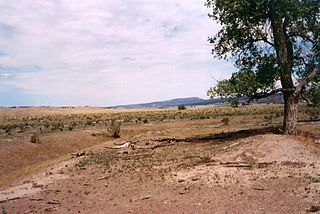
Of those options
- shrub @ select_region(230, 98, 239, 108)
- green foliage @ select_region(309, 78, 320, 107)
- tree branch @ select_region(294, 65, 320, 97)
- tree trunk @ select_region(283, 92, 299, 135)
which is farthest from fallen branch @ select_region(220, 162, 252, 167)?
green foliage @ select_region(309, 78, 320, 107)

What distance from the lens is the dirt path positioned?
12477 millimetres

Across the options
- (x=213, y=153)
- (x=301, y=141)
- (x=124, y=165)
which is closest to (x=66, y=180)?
(x=124, y=165)

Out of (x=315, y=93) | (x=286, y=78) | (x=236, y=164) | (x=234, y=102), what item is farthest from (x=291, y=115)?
(x=236, y=164)

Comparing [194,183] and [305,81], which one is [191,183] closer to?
[194,183]

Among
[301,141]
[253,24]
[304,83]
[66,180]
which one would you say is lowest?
[66,180]

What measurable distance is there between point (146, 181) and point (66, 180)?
428 cm

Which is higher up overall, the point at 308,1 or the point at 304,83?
the point at 308,1

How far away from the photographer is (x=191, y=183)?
1503 cm

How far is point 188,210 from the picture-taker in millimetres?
12188

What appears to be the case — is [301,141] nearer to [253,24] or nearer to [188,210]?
[253,24]

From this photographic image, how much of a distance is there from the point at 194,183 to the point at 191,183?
0.12m

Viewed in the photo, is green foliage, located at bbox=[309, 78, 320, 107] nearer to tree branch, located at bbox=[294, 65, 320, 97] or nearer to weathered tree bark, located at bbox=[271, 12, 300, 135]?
tree branch, located at bbox=[294, 65, 320, 97]

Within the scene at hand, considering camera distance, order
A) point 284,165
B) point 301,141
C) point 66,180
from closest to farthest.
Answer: point 284,165 < point 66,180 < point 301,141

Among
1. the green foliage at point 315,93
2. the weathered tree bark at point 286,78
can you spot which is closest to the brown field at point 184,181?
the weathered tree bark at point 286,78
